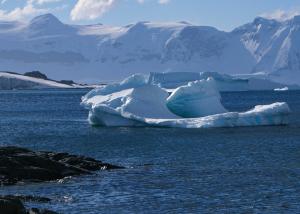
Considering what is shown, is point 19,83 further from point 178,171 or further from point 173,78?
point 178,171

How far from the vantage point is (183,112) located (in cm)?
4334

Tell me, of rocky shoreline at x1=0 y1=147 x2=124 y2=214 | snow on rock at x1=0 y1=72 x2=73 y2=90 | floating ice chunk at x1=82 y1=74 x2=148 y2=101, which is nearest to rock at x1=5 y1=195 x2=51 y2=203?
rocky shoreline at x1=0 y1=147 x2=124 y2=214

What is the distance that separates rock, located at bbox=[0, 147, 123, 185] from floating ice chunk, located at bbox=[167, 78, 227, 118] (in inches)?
638

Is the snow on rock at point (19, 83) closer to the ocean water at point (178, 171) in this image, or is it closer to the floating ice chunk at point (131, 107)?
the floating ice chunk at point (131, 107)

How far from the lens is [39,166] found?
24.7 m

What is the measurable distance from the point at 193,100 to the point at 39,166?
1909 centimetres

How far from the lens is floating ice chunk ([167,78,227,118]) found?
140ft

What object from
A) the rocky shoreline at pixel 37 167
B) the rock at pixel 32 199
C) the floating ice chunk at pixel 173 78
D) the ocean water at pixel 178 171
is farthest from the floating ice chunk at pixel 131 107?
the floating ice chunk at pixel 173 78

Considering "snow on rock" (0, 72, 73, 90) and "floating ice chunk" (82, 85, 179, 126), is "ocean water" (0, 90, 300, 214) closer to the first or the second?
"floating ice chunk" (82, 85, 179, 126)

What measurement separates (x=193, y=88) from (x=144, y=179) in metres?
19.6

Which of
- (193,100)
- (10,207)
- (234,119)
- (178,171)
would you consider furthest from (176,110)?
(10,207)

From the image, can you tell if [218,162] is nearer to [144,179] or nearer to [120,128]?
[144,179]

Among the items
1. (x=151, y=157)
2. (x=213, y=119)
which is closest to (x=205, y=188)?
(x=151, y=157)

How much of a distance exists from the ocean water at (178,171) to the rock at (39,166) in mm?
658
